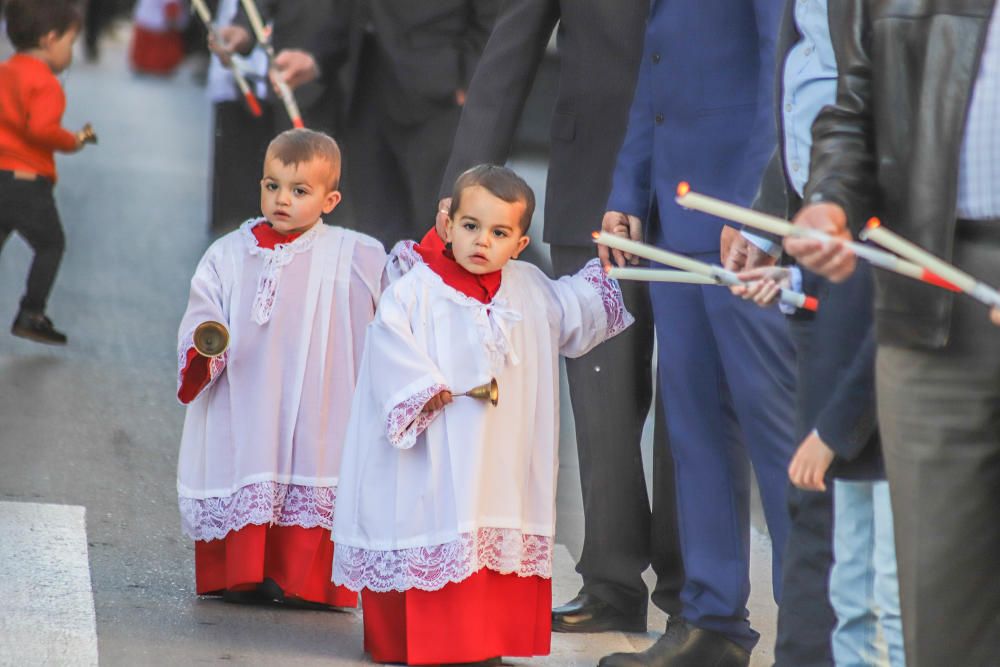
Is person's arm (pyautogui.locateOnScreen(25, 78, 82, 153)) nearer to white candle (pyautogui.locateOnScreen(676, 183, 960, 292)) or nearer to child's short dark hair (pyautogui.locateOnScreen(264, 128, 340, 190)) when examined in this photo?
child's short dark hair (pyautogui.locateOnScreen(264, 128, 340, 190))

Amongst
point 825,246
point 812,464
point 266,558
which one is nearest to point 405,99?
point 266,558

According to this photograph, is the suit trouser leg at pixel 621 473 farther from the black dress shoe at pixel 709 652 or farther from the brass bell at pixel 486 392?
the brass bell at pixel 486 392

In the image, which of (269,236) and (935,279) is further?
(269,236)

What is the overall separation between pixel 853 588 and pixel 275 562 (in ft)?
6.77

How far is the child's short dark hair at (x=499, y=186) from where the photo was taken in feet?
15.8

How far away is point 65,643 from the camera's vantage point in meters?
4.75

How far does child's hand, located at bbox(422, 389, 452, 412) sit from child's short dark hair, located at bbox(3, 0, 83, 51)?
499 centimetres

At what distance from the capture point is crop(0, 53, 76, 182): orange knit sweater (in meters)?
8.83

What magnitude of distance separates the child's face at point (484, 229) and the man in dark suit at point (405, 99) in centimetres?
263

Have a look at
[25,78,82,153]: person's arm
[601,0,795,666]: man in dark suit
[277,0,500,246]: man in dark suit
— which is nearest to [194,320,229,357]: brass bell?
[601,0,795,666]: man in dark suit

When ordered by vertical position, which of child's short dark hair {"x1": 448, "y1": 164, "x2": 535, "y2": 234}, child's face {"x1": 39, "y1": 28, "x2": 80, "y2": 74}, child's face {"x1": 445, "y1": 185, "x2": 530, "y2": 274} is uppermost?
child's face {"x1": 39, "y1": 28, "x2": 80, "y2": 74}

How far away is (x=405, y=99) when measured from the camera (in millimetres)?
7598

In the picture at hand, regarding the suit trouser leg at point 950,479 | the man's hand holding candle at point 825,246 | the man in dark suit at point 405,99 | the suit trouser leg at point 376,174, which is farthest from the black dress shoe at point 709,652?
the suit trouser leg at point 376,174

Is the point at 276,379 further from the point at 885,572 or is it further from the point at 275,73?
the point at 275,73
